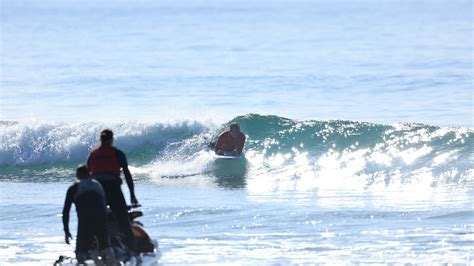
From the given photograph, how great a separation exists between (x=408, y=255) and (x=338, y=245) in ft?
3.82

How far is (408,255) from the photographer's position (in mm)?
16281

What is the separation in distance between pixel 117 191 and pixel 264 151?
13.2m

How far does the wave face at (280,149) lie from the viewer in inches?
1011

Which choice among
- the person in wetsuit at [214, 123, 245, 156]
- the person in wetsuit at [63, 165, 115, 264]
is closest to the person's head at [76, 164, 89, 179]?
the person in wetsuit at [63, 165, 115, 264]

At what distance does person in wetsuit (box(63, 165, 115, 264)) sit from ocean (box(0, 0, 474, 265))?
2.64 feet

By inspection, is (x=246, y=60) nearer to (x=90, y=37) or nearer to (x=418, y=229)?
(x=90, y=37)

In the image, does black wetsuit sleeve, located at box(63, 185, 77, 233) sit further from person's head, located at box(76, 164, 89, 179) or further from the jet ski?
the jet ski

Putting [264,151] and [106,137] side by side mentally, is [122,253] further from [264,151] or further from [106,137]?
[264,151]

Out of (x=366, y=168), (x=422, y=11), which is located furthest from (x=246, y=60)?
(x=422, y=11)

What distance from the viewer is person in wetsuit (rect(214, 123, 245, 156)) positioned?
26.5 metres

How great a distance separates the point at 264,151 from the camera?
95.0 ft

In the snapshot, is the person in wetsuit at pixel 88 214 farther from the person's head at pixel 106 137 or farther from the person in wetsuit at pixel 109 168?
the person's head at pixel 106 137

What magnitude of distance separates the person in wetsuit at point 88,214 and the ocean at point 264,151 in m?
0.80

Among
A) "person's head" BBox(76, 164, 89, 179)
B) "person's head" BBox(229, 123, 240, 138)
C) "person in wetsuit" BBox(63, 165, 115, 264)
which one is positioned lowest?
"person in wetsuit" BBox(63, 165, 115, 264)
